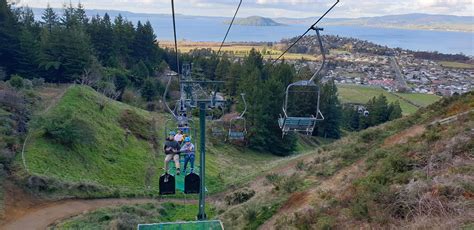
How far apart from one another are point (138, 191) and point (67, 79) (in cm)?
1972

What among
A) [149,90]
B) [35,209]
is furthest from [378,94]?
[35,209]

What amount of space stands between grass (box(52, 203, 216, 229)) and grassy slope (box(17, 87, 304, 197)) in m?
2.12

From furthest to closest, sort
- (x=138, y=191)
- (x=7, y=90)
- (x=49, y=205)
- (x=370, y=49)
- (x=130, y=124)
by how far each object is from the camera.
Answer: (x=370, y=49), (x=130, y=124), (x=7, y=90), (x=138, y=191), (x=49, y=205)

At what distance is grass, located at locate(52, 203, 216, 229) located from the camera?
56.0 feet

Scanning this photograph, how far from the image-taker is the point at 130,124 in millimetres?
32375

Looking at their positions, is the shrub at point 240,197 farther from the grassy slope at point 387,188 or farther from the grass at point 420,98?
the grass at point 420,98

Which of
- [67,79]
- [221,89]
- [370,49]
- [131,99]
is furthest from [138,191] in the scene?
[370,49]

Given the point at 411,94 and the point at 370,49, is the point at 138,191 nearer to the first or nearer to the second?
the point at 411,94

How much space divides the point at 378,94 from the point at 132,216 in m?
68.4

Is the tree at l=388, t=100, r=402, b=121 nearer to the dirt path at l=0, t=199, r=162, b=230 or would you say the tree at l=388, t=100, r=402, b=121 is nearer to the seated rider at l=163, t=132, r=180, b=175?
the dirt path at l=0, t=199, r=162, b=230

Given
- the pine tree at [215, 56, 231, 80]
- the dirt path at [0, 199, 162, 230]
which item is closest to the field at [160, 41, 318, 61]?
the pine tree at [215, 56, 231, 80]

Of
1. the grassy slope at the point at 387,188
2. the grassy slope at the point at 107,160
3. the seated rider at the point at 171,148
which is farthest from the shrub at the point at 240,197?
the seated rider at the point at 171,148

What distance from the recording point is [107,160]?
82.9 feet

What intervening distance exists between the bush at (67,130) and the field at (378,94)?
48601mm
